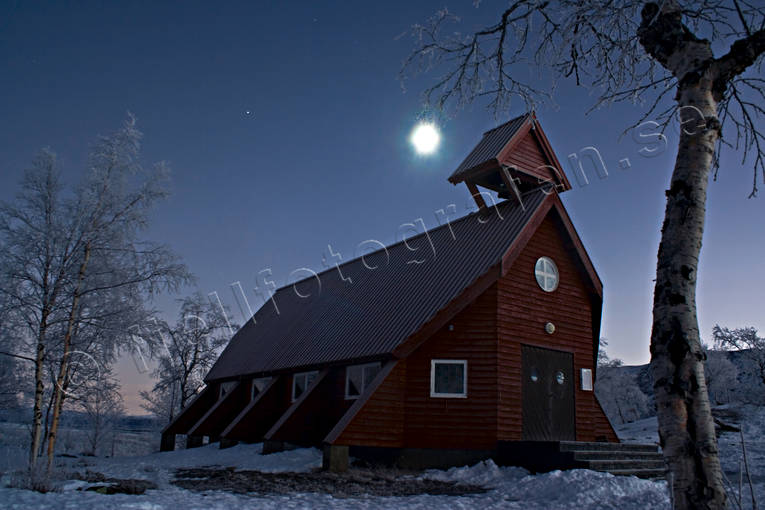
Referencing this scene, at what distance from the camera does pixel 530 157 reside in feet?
67.7

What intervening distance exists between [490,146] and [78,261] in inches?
522

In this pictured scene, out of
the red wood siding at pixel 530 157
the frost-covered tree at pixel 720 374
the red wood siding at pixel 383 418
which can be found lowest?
the red wood siding at pixel 383 418

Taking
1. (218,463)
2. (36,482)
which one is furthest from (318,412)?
(36,482)

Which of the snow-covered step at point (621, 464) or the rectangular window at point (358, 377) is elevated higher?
the rectangular window at point (358, 377)

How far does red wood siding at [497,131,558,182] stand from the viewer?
65.8ft

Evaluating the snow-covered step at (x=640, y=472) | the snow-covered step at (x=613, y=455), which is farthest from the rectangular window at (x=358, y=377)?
the snow-covered step at (x=640, y=472)

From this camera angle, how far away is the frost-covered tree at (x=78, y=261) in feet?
47.6

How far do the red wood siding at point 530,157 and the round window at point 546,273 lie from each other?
3301 millimetres

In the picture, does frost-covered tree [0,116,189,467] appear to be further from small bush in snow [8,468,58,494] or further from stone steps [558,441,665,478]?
stone steps [558,441,665,478]

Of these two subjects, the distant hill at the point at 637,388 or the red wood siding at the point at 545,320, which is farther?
the distant hill at the point at 637,388

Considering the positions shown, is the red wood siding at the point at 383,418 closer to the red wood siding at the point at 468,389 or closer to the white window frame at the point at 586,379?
the red wood siding at the point at 468,389

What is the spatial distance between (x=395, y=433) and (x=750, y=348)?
Answer: 50303 mm

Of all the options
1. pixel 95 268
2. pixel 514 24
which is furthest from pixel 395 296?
pixel 514 24

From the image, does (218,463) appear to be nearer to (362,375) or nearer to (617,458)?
(362,375)
